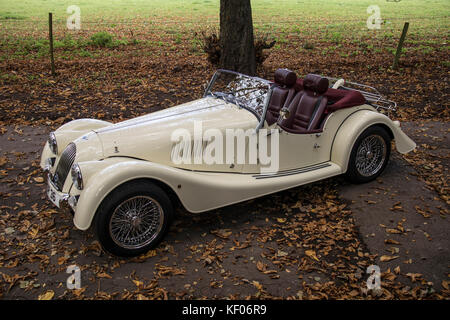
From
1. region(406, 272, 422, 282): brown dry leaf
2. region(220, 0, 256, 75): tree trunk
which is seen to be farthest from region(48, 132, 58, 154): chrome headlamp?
region(220, 0, 256, 75): tree trunk

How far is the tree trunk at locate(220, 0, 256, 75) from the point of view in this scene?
9.41 m

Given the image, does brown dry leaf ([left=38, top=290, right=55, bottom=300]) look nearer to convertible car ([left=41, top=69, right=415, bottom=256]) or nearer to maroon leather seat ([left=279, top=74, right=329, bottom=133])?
convertible car ([left=41, top=69, right=415, bottom=256])

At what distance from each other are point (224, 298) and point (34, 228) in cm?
275

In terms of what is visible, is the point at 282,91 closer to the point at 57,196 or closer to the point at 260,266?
the point at 260,266

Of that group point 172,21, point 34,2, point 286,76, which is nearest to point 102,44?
point 172,21

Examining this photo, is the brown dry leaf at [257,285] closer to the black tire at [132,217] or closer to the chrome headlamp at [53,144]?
the black tire at [132,217]

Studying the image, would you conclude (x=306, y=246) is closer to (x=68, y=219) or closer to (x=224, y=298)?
(x=224, y=298)

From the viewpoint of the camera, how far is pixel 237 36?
9539mm

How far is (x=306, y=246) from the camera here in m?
4.66

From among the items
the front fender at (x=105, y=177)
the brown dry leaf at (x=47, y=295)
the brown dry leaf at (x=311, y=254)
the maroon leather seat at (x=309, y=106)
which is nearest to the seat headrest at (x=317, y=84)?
the maroon leather seat at (x=309, y=106)

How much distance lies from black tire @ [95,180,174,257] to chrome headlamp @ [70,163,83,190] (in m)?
0.42

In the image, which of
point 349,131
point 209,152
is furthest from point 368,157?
point 209,152

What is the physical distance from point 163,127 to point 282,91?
215cm

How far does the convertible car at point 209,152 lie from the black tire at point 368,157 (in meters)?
0.02
